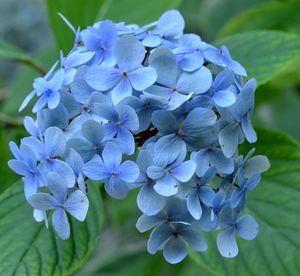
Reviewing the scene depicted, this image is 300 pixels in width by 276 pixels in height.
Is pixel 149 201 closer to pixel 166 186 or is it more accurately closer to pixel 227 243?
pixel 166 186

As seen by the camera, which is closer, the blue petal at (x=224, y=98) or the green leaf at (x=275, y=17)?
the blue petal at (x=224, y=98)

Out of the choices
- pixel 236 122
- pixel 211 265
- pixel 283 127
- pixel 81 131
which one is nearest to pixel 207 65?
pixel 236 122

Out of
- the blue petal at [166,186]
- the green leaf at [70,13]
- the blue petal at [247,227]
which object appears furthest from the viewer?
the green leaf at [70,13]

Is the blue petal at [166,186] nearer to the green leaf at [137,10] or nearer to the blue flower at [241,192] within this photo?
the blue flower at [241,192]

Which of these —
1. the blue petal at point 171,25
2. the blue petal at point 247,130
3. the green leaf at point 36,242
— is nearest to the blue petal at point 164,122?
the blue petal at point 247,130

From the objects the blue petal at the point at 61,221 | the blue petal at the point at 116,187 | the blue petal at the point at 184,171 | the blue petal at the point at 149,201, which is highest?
the blue petal at the point at 184,171

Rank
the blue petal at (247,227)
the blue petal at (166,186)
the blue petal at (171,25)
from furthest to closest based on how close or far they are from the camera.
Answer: the blue petal at (171,25) → the blue petal at (247,227) → the blue petal at (166,186)

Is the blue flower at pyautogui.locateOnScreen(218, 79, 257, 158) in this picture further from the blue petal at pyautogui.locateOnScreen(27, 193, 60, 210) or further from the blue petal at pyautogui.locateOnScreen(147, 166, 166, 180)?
the blue petal at pyautogui.locateOnScreen(27, 193, 60, 210)
